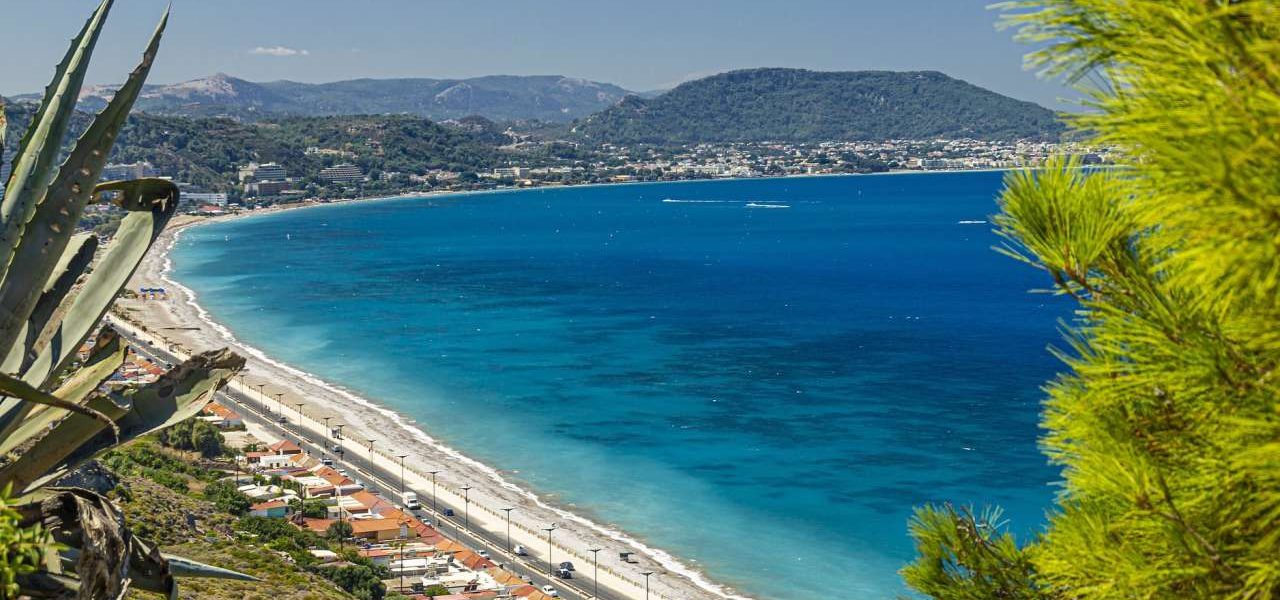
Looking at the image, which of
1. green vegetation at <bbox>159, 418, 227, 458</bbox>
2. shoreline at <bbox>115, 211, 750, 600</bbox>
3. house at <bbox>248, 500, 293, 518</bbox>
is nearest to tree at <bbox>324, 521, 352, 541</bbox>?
house at <bbox>248, 500, 293, 518</bbox>

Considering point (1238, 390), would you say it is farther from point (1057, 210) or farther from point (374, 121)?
point (374, 121)

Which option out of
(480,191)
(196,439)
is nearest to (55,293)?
(196,439)

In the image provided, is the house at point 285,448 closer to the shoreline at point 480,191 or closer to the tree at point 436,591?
the tree at point 436,591

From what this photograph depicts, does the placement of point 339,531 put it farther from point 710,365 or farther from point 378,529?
point 710,365

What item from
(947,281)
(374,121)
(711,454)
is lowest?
(711,454)

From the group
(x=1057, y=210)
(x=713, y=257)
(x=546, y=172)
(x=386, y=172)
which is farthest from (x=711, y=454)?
(x=546, y=172)

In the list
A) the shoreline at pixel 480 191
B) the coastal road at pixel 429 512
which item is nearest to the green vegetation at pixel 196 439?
the coastal road at pixel 429 512
